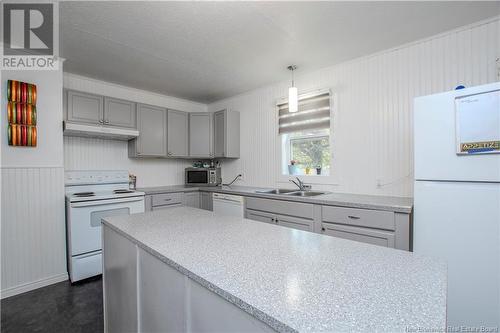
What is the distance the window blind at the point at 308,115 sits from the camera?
9.68 feet

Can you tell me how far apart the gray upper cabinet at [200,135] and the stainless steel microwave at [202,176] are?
25cm

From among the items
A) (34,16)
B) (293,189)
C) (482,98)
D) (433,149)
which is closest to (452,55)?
(482,98)

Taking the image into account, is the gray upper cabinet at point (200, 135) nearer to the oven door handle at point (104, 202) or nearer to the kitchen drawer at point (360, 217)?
the oven door handle at point (104, 202)

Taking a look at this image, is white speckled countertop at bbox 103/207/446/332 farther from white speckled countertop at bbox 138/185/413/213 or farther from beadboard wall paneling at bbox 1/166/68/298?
beadboard wall paneling at bbox 1/166/68/298

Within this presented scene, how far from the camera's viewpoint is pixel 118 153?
136 inches

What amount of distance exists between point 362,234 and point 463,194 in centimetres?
79

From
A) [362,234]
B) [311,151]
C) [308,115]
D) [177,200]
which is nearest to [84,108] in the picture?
[177,200]

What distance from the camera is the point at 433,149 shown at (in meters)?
1.64

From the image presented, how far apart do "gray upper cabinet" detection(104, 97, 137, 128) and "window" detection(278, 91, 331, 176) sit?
2036 millimetres

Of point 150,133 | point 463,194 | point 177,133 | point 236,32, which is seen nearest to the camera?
point 463,194

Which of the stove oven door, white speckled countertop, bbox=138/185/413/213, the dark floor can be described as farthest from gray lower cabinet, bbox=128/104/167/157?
the dark floor

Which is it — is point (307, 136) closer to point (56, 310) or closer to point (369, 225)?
point (369, 225)

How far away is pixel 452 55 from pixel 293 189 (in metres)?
2.04

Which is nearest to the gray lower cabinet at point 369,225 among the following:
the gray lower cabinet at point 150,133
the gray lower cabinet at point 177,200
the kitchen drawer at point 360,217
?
the kitchen drawer at point 360,217
